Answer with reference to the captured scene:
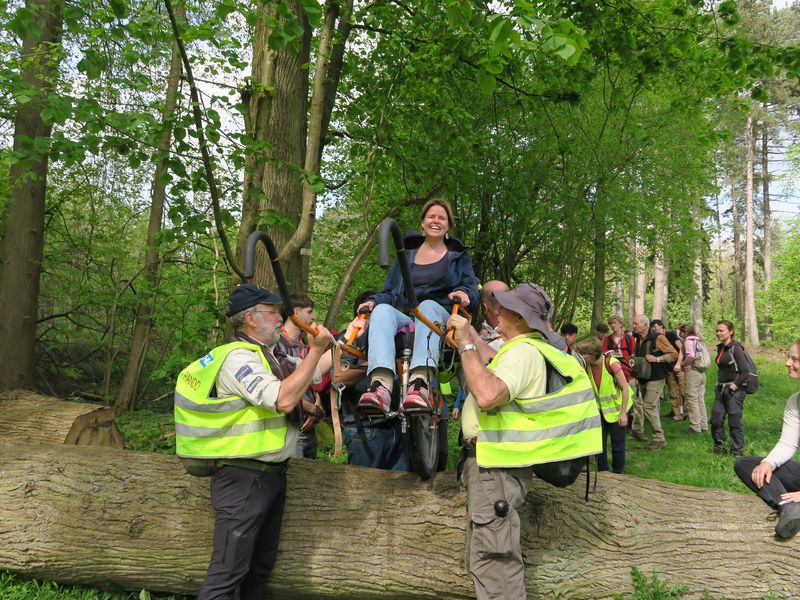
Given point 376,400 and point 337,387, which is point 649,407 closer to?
point 337,387

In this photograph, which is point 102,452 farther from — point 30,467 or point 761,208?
point 761,208

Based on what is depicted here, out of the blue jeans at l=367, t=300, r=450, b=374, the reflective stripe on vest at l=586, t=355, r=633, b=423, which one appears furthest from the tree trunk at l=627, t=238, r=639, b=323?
the blue jeans at l=367, t=300, r=450, b=374

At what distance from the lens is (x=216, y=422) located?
316cm

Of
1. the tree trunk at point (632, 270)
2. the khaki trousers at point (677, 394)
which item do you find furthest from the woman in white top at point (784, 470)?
the tree trunk at point (632, 270)

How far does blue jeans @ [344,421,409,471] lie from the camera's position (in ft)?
15.1

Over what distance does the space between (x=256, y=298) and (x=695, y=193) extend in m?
19.2

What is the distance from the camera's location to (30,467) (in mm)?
4250

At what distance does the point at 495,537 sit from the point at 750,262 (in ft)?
113

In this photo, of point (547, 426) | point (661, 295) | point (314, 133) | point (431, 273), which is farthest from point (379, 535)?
point (661, 295)

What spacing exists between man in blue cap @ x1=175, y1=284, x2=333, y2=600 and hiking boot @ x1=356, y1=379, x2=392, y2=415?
1.28ft

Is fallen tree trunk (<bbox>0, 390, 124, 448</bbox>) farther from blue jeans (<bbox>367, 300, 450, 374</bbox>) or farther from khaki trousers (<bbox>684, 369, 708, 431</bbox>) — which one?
khaki trousers (<bbox>684, 369, 708, 431</bbox>)

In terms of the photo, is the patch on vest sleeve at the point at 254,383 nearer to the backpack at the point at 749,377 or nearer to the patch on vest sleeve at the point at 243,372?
the patch on vest sleeve at the point at 243,372

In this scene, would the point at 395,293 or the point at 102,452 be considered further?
the point at 102,452

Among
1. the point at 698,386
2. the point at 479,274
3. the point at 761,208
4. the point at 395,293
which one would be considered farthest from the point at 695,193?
the point at 761,208
